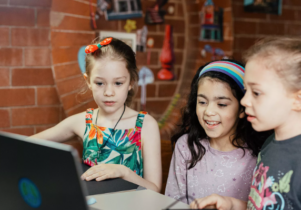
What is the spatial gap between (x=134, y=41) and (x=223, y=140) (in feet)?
4.06

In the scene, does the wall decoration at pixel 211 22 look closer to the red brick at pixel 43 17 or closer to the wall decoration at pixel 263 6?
the wall decoration at pixel 263 6

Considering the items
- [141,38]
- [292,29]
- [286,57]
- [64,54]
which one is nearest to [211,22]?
[141,38]

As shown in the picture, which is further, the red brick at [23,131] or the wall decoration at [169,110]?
the wall decoration at [169,110]

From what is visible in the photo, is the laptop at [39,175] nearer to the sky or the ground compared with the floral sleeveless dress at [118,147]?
nearer to the sky

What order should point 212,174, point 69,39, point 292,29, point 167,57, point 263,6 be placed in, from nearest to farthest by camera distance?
point 212,174 → point 69,39 → point 167,57 → point 263,6 → point 292,29

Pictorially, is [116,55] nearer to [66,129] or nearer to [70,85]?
[66,129]

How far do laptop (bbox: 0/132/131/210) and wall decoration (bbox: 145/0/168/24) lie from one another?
1798 mm

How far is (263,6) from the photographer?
9.00 ft

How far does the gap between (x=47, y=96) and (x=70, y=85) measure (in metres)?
0.16

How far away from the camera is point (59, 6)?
6.43 feet

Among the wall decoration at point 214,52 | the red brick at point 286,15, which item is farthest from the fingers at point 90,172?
the red brick at point 286,15

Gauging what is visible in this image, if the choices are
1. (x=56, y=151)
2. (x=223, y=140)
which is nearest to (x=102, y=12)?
(x=223, y=140)

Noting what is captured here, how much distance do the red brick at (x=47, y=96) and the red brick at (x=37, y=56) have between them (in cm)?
15

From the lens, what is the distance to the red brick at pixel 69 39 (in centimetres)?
196
